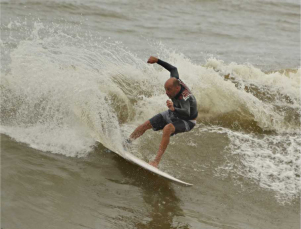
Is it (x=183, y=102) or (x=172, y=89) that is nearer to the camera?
(x=172, y=89)

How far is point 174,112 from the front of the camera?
6.23 m

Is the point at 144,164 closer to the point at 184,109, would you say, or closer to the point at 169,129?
the point at 169,129

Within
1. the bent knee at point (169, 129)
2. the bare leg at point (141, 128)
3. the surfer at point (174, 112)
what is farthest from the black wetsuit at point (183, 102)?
the bare leg at point (141, 128)

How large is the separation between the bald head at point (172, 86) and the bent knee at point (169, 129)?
0.51m

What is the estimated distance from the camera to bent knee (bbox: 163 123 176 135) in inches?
242

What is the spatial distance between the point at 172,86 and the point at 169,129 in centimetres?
71

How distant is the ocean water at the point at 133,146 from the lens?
5227 mm

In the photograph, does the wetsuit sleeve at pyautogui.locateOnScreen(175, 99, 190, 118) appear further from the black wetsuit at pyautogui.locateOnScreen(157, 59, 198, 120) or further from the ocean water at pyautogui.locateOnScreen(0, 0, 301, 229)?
the ocean water at pyautogui.locateOnScreen(0, 0, 301, 229)

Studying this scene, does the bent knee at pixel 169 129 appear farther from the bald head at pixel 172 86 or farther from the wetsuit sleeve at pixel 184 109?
the bald head at pixel 172 86

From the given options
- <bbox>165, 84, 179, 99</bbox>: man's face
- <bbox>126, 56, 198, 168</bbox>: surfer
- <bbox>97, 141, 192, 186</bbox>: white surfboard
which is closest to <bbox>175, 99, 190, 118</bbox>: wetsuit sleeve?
<bbox>126, 56, 198, 168</bbox>: surfer

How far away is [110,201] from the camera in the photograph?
17.6 ft

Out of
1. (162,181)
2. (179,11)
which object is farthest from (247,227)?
(179,11)

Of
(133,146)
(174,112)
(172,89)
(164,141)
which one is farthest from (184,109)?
(133,146)

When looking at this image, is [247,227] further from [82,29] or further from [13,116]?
[82,29]
